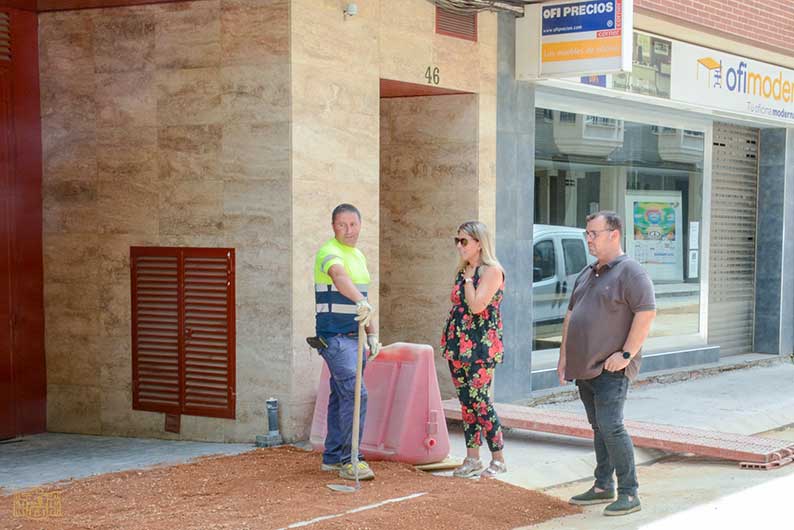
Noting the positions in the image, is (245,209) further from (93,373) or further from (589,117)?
(589,117)

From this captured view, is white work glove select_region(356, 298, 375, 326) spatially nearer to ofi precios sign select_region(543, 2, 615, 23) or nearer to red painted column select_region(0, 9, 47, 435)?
red painted column select_region(0, 9, 47, 435)

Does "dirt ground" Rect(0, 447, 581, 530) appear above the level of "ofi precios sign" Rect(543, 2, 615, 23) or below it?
below

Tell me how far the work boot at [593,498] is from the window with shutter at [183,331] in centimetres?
292

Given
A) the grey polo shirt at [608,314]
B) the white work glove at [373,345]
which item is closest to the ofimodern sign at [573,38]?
the grey polo shirt at [608,314]

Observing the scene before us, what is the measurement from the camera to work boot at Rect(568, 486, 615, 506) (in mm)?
7402

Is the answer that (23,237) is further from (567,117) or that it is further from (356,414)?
(567,117)

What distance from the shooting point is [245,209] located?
29.1 feet

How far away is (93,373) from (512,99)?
478cm

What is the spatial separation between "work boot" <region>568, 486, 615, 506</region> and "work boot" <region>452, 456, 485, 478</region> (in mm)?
745

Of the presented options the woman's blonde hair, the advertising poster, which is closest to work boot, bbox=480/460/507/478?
the woman's blonde hair

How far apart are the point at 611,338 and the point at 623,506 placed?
1073 millimetres

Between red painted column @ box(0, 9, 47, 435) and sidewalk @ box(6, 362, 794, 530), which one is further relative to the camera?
red painted column @ box(0, 9, 47, 435)

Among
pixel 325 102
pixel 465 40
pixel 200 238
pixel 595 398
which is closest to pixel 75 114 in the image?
pixel 200 238

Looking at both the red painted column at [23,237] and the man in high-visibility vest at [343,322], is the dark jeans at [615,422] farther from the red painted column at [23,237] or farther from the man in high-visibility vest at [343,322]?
the red painted column at [23,237]
